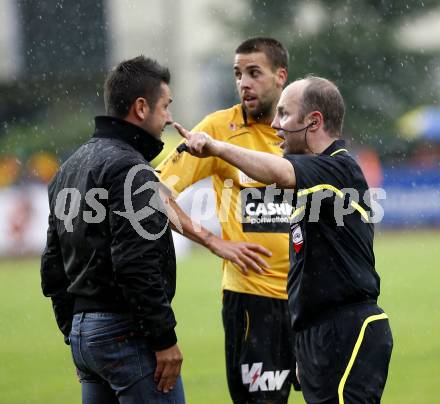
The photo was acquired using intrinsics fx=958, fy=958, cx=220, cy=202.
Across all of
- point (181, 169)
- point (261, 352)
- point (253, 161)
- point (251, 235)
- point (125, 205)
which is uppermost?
point (181, 169)

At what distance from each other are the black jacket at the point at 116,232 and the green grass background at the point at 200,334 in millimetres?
3802

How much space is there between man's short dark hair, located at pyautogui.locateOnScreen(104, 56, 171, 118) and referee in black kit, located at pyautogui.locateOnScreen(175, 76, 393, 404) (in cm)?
24

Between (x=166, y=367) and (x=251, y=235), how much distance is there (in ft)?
6.94

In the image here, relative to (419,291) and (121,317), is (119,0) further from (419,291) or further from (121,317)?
(121,317)

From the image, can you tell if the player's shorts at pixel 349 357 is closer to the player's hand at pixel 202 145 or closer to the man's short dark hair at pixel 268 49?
the player's hand at pixel 202 145

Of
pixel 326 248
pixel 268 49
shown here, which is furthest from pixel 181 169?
pixel 326 248

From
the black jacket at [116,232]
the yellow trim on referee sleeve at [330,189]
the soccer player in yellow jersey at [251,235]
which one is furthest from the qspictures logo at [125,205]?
the soccer player in yellow jersey at [251,235]

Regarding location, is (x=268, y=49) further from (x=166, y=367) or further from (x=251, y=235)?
(x=166, y=367)

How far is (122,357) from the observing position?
4531 mm

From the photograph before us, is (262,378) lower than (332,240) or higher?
lower

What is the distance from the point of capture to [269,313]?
6.35 metres

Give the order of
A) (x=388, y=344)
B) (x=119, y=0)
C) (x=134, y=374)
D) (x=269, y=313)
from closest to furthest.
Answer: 1. (x=134, y=374)
2. (x=388, y=344)
3. (x=269, y=313)
4. (x=119, y=0)

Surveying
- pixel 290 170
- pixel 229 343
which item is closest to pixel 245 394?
pixel 229 343

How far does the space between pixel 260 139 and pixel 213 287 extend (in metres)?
10.1
